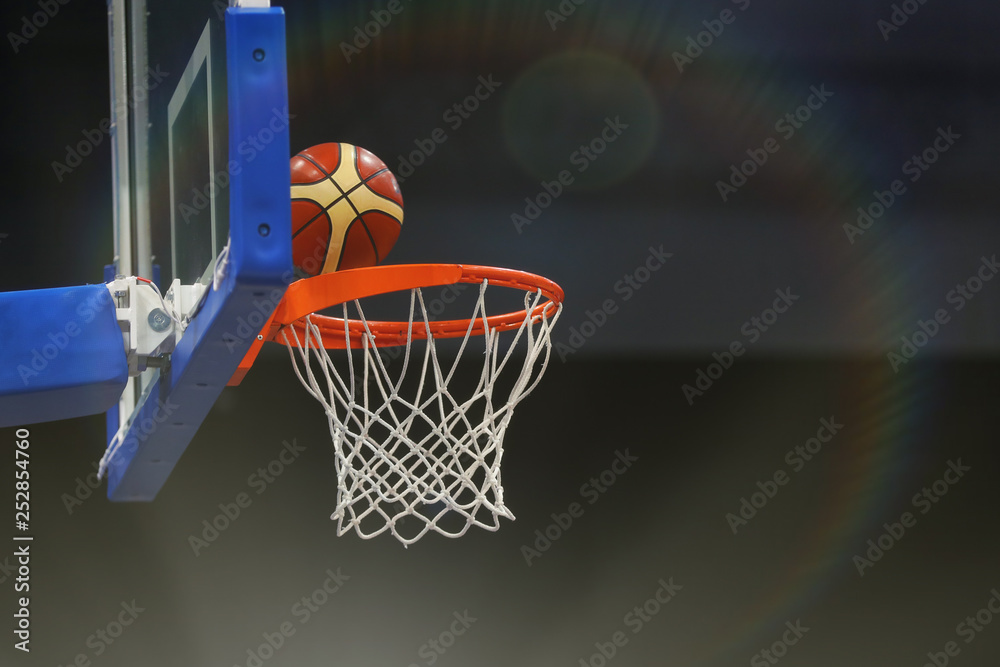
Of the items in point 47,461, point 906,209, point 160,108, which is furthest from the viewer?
point 906,209

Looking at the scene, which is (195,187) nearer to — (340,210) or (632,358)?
(340,210)

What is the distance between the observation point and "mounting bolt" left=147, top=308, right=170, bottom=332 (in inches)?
58.4

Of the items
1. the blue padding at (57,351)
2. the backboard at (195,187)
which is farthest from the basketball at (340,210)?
the blue padding at (57,351)

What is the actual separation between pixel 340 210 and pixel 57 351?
581 millimetres

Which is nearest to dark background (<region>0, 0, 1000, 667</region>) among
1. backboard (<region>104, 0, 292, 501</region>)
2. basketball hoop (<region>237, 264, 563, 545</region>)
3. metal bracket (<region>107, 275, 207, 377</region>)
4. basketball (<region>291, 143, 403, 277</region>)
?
basketball hoop (<region>237, 264, 563, 545</region>)

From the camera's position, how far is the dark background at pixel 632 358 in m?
3.48

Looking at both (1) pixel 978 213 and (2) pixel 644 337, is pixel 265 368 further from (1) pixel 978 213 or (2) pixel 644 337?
(1) pixel 978 213

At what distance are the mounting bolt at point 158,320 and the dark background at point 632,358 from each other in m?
2.16

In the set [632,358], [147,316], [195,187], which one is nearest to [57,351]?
[147,316]

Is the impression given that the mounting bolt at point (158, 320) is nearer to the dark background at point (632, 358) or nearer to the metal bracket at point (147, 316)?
the metal bracket at point (147, 316)

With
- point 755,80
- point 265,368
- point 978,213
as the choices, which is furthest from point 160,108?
point 978,213

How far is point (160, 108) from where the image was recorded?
1599 millimetres

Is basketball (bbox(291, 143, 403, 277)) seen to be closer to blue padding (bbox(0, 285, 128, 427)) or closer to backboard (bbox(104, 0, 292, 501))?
backboard (bbox(104, 0, 292, 501))

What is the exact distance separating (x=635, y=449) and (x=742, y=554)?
2.09 ft
